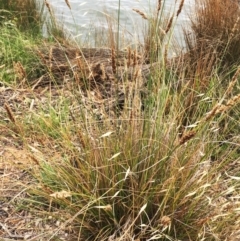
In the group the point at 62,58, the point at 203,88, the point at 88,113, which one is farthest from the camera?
the point at 62,58

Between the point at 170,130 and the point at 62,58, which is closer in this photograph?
the point at 170,130

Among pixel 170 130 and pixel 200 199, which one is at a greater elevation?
pixel 170 130

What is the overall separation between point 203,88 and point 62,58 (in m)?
1.57

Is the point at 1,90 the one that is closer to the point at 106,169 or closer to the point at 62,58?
the point at 62,58

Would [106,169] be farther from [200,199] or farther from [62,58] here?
[62,58]

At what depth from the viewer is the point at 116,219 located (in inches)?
80.9

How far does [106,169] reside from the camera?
6.70ft

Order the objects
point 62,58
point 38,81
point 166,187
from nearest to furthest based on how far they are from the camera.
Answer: point 166,187 < point 38,81 < point 62,58

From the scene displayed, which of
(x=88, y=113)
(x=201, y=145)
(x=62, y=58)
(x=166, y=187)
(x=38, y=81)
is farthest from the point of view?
(x=62, y=58)

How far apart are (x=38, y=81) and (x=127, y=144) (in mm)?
2137

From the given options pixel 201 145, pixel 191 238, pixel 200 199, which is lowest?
pixel 191 238

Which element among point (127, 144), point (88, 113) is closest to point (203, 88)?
point (88, 113)

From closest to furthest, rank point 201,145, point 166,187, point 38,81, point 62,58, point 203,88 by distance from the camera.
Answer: point 166,187 < point 201,145 < point 203,88 < point 38,81 < point 62,58

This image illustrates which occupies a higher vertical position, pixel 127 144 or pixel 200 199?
pixel 127 144
